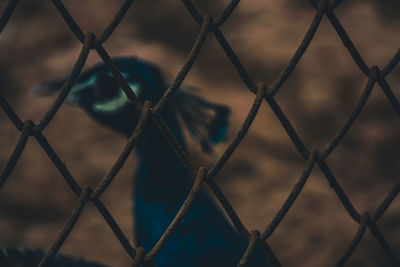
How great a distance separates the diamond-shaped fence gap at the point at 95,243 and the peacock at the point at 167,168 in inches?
11.5

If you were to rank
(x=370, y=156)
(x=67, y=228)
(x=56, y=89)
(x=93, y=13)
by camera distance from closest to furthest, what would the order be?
(x=67, y=228)
(x=56, y=89)
(x=370, y=156)
(x=93, y=13)

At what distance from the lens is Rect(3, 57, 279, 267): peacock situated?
6.55 ft

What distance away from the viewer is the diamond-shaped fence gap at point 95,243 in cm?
259

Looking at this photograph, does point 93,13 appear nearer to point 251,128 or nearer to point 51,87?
point 251,128

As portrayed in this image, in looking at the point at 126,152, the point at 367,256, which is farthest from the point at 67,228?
the point at 367,256

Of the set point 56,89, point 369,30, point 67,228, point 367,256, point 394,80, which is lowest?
point 67,228

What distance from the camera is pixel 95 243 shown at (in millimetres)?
2682

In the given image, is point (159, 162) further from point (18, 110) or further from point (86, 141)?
point (18, 110)

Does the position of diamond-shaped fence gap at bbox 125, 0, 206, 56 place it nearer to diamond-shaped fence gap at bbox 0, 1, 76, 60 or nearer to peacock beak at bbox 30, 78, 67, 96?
diamond-shaped fence gap at bbox 0, 1, 76, 60

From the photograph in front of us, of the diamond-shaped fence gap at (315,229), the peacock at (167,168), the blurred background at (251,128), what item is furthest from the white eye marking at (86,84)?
the diamond-shaped fence gap at (315,229)

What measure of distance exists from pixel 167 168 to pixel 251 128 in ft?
2.65

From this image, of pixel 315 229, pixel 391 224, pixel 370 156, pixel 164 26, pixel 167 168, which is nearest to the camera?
pixel 167 168

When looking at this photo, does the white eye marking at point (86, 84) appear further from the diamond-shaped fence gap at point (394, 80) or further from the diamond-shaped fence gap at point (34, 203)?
the diamond-shaped fence gap at point (394, 80)

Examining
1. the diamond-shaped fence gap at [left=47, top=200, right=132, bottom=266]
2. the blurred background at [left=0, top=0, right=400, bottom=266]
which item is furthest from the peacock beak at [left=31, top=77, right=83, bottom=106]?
the diamond-shaped fence gap at [left=47, top=200, right=132, bottom=266]
